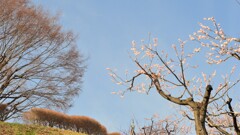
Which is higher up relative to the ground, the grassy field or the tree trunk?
the grassy field

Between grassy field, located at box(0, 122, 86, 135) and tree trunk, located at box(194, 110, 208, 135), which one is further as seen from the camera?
grassy field, located at box(0, 122, 86, 135)

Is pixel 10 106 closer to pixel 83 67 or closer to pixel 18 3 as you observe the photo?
pixel 83 67

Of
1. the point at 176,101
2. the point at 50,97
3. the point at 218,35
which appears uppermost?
the point at 50,97

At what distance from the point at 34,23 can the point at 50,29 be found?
1204 millimetres

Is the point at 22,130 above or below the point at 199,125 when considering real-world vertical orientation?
above

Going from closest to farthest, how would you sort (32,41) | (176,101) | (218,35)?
(176,101) < (218,35) < (32,41)

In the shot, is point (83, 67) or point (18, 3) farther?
point (83, 67)

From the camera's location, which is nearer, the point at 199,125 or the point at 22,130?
the point at 199,125

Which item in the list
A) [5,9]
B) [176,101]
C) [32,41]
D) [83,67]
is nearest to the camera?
[176,101]

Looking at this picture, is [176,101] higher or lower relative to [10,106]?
lower

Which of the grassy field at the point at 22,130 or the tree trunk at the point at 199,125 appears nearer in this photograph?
the tree trunk at the point at 199,125

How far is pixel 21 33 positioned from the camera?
65.7 ft

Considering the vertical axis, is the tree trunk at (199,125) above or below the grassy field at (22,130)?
below

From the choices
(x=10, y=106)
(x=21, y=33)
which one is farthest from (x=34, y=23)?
(x=10, y=106)
